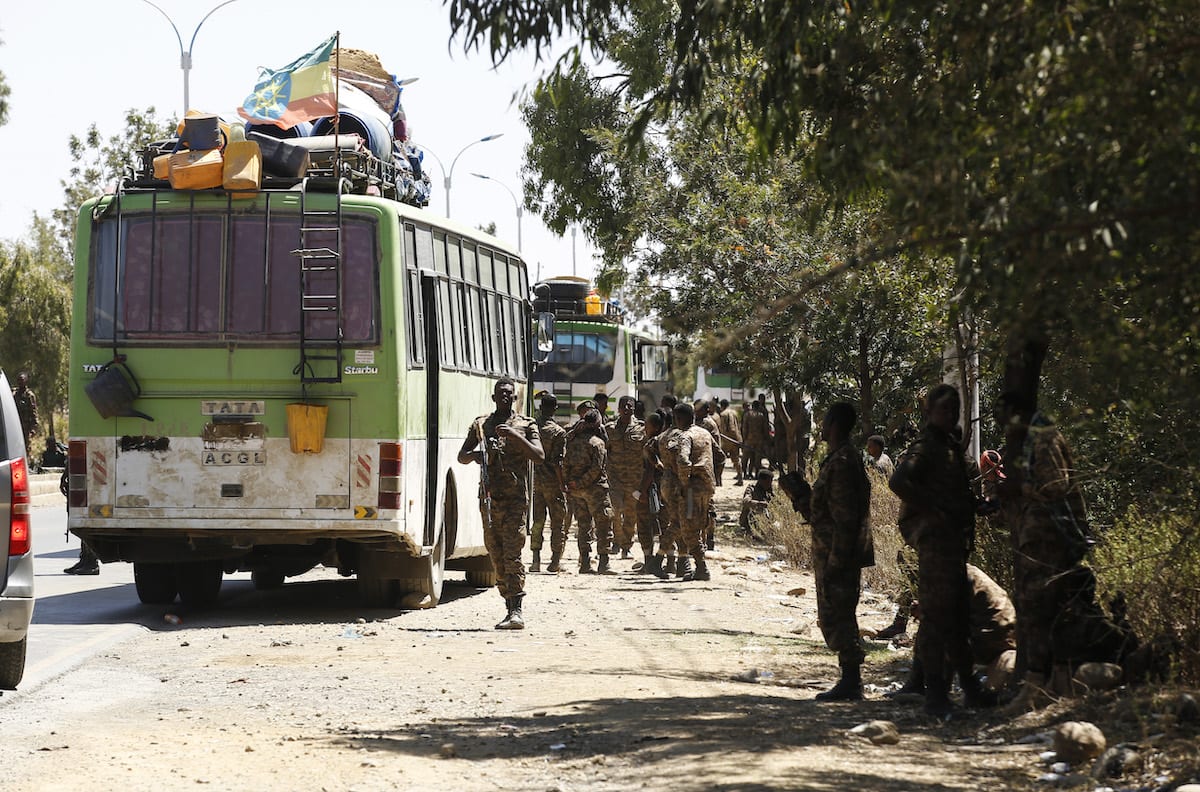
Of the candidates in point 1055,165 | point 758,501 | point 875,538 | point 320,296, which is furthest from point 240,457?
point 758,501

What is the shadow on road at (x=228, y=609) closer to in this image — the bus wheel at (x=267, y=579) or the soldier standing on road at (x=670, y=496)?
the bus wheel at (x=267, y=579)

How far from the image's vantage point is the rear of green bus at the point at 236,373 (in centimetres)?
1266

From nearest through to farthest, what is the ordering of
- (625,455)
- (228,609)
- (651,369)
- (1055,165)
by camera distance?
(1055,165) → (228,609) → (625,455) → (651,369)

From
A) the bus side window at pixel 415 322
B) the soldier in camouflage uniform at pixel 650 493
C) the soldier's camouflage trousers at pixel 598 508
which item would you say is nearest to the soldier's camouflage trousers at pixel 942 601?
the bus side window at pixel 415 322

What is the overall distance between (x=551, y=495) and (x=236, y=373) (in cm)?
642

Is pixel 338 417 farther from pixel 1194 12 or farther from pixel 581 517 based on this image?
pixel 1194 12

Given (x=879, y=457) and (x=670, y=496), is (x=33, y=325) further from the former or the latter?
A: (x=879, y=457)

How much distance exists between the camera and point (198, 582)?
14.3m

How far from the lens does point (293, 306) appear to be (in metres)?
12.8

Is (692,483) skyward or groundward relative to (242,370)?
groundward

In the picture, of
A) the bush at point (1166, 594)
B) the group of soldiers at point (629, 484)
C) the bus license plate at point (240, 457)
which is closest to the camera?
the bush at point (1166, 594)

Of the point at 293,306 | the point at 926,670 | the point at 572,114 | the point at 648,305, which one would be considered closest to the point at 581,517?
the point at 648,305

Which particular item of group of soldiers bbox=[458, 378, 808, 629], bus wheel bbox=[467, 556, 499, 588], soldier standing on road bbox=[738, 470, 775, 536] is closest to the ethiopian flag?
group of soldiers bbox=[458, 378, 808, 629]

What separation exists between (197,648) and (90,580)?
17.4 feet
